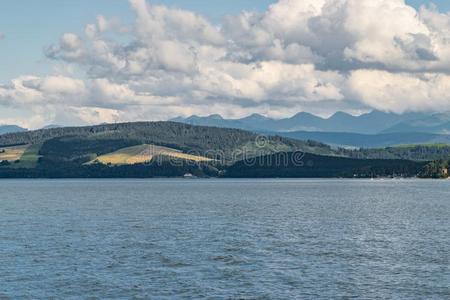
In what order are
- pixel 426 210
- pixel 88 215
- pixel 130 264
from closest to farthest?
1. pixel 130 264
2. pixel 88 215
3. pixel 426 210

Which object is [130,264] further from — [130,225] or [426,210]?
[426,210]

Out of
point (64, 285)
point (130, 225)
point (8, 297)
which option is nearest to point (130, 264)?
point (64, 285)

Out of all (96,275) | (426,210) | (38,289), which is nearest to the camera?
(38,289)

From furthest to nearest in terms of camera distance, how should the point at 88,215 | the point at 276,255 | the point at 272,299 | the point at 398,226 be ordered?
1. the point at 88,215
2. the point at 398,226
3. the point at 276,255
4. the point at 272,299

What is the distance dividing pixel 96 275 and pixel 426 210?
111199 millimetres

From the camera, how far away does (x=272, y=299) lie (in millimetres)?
59656

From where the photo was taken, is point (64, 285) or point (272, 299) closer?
point (272, 299)

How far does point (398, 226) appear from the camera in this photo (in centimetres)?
12188

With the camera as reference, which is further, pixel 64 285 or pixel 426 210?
pixel 426 210

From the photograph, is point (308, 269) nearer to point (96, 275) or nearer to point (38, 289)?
point (96, 275)

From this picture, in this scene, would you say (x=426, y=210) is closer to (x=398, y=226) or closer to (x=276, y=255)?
(x=398, y=226)

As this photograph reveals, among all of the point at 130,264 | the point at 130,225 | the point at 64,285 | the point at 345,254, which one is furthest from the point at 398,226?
the point at 64,285

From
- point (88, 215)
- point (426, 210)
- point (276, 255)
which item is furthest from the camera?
point (426, 210)

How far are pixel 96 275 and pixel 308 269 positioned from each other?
2272 cm
